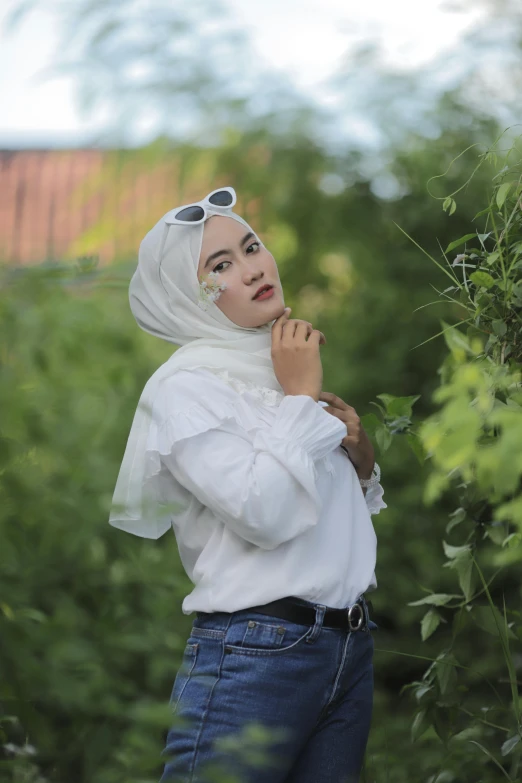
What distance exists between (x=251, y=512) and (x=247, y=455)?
0.40 feet

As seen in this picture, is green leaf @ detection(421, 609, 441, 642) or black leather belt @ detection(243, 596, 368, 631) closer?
black leather belt @ detection(243, 596, 368, 631)

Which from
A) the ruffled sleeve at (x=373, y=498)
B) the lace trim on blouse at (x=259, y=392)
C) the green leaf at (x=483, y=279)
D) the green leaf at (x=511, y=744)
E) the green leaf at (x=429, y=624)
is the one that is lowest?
the green leaf at (x=511, y=744)

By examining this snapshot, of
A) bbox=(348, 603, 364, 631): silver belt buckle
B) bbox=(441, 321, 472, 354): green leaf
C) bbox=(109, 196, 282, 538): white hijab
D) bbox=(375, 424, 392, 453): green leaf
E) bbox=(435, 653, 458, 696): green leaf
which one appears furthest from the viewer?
bbox=(435, 653, 458, 696): green leaf

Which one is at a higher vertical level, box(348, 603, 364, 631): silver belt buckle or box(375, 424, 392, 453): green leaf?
box(375, 424, 392, 453): green leaf

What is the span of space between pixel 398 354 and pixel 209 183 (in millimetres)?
1290

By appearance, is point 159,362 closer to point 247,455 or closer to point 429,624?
point 429,624

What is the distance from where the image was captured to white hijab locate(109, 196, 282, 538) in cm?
200

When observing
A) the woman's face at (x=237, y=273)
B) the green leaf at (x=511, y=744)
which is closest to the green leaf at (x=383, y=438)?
the woman's face at (x=237, y=273)

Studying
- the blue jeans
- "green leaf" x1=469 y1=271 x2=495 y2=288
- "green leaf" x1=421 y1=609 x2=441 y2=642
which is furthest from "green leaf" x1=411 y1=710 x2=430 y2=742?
"green leaf" x1=469 y1=271 x2=495 y2=288

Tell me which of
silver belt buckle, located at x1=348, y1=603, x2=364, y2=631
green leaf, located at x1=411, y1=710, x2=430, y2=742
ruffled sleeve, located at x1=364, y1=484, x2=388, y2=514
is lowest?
green leaf, located at x1=411, y1=710, x2=430, y2=742

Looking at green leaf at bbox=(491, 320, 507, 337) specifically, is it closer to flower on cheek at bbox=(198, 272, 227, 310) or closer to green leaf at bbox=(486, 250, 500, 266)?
green leaf at bbox=(486, 250, 500, 266)

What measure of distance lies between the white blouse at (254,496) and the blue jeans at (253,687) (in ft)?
0.19

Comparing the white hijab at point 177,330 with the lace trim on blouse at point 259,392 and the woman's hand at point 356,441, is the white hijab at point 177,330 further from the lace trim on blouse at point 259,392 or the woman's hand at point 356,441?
the woman's hand at point 356,441

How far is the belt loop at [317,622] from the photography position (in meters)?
1.83
